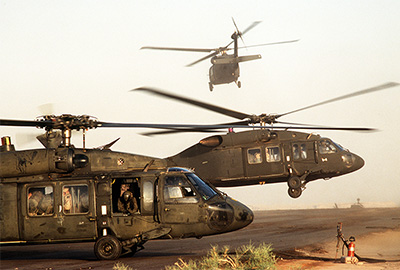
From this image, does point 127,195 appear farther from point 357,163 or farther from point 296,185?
point 357,163

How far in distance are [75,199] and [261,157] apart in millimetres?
9418

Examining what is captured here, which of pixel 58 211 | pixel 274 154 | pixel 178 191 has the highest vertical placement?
pixel 274 154

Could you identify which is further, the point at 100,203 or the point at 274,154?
the point at 274,154

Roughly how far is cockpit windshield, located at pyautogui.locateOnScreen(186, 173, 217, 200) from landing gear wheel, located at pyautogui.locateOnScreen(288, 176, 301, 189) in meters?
8.13

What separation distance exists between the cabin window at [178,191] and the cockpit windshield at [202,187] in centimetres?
17

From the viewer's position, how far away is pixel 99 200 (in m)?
16.0

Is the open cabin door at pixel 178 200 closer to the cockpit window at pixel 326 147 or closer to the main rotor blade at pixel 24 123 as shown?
the main rotor blade at pixel 24 123

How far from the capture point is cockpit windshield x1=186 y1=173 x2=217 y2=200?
15.9 meters

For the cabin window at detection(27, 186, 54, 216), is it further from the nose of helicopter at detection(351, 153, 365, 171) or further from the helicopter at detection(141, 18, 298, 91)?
the helicopter at detection(141, 18, 298, 91)

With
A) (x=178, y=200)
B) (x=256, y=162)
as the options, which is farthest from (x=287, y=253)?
(x=256, y=162)

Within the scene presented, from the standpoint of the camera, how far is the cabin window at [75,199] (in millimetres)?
16125

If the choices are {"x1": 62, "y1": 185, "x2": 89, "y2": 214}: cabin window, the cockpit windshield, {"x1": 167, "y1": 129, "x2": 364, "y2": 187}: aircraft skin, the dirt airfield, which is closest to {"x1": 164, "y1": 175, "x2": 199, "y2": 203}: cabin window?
the cockpit windshield

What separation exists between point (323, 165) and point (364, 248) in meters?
5.25

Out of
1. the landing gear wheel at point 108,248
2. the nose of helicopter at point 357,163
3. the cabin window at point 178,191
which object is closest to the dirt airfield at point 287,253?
the landing gear wheel at point 108,248
